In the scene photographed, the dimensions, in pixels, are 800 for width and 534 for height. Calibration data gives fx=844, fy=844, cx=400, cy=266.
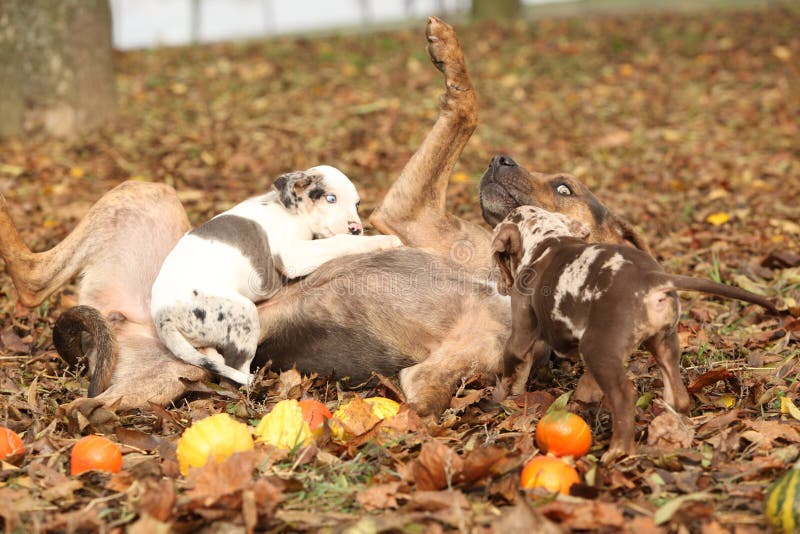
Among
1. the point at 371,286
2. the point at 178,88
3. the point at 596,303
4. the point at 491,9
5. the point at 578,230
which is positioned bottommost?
the point at 371,286

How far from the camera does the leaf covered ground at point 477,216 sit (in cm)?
311

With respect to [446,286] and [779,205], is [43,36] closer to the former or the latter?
[446,286]

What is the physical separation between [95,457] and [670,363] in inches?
95.6

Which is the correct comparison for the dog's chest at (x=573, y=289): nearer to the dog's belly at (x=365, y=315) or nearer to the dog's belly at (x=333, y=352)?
the dog's belly at (x=365, y=315)

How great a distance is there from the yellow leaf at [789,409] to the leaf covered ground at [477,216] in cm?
1

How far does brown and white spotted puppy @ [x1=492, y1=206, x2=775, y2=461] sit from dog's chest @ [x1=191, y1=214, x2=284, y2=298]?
50.4 inches

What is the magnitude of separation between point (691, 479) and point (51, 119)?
813 centimetres

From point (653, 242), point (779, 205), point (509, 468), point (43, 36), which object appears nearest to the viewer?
point (509, 468)

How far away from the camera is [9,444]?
3.56 metres

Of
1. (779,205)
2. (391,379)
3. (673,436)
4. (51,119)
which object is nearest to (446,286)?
(391,379)

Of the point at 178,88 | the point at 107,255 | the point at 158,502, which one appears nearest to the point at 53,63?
the point at 178,88

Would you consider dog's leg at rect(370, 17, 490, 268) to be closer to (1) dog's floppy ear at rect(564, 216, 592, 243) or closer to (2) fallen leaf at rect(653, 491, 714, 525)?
(1) dog's floppy ear at rect(564, 216, 592, 243)

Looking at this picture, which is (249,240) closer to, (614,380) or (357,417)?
(357,417)

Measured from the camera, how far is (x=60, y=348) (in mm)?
4746
